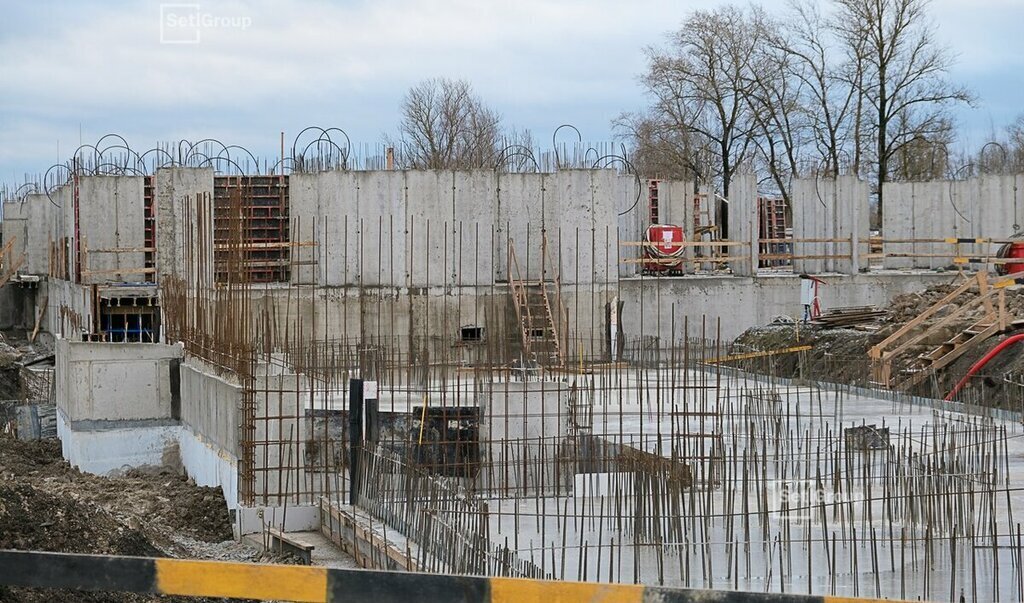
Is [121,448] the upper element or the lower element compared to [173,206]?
lower

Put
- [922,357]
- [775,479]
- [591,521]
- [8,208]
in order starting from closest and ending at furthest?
[591,521]
[775,479]
[922,357]
[8,208]

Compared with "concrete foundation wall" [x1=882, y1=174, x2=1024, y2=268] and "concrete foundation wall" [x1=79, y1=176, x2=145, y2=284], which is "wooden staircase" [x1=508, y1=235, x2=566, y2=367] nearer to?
"concrete foundation wall" [x1=79, y1=176, x2=145, y2=284]

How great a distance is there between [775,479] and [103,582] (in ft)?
26.1

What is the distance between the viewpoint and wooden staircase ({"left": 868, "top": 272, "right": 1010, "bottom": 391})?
1675cm

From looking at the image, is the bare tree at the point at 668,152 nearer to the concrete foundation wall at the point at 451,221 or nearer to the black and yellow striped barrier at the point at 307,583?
the concrete foundation wall at the point at 451,221

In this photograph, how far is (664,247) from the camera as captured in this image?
976 inches

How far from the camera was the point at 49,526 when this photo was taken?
25.0ft

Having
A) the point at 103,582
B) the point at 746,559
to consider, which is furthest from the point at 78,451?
the point at 103,582

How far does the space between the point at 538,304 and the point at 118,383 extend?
7.73 meters

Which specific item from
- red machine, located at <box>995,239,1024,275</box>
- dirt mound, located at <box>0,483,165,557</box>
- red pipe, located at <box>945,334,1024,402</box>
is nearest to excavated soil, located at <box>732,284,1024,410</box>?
red pipe, located at <box>945,334,1024,402</box>

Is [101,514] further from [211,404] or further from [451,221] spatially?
[451,221]

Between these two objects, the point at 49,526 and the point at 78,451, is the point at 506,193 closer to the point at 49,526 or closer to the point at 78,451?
the point at 78,451

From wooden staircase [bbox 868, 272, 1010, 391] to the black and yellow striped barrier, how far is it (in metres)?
14.1

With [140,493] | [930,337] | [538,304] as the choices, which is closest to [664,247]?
[538,304]
